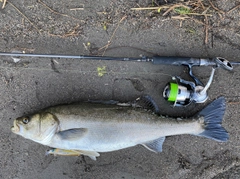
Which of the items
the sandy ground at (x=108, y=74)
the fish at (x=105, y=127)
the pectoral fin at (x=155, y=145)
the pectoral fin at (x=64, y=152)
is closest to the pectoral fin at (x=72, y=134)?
the fish at (x=105, y=127)

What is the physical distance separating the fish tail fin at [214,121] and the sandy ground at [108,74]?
20 cm

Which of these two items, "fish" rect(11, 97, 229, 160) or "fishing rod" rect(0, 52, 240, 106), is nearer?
"fish" rect(11, 97, 229, 160)

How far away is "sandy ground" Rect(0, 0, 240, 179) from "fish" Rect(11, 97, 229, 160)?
0.83 ft

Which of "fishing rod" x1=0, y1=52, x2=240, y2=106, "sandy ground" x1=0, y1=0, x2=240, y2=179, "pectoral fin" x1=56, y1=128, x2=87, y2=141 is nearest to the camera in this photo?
"pectoral fin" x1=56, y1=128, x2=87, y2=141

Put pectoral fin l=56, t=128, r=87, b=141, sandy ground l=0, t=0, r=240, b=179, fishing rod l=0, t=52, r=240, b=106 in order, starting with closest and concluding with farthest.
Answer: pectoral fin l=56, t=128, r=87, b=141 → fishing rod l=0, t=52, r=240, b=106 → sandy ground l=0, t=0, r=240, b=179

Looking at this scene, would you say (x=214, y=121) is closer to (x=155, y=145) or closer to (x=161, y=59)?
(x=155, y=145)

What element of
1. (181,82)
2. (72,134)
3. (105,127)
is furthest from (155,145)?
(72,134)

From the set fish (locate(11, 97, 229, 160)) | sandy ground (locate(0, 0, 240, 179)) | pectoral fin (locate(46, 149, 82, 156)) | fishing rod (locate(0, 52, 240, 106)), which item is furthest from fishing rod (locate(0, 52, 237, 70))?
pectoral fin (locate(46, 149, 82, 156))

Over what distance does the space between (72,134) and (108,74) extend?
822 mm

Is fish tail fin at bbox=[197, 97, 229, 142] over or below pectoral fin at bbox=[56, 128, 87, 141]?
over

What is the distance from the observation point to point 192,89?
314 cm

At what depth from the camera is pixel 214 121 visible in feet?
10.4

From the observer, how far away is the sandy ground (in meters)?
3.29

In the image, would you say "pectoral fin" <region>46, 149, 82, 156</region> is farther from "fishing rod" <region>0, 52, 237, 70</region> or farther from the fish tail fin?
the fish tail fin
